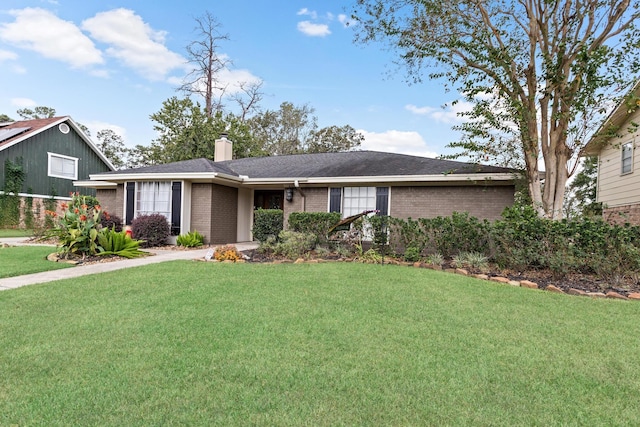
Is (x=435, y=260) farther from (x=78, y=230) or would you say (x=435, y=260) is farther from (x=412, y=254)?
(x=78, y=230)

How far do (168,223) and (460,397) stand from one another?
1138cm

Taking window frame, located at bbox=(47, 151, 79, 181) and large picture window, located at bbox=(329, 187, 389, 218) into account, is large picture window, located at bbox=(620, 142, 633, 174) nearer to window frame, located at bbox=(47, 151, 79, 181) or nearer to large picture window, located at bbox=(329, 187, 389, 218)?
large picture window, located at bbox=(329, 187, 389, 218)

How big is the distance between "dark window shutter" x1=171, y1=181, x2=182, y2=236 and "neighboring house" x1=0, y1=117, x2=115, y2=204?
39.9 feet

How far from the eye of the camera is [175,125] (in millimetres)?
27719

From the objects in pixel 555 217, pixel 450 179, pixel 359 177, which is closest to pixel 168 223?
pixel 359 177

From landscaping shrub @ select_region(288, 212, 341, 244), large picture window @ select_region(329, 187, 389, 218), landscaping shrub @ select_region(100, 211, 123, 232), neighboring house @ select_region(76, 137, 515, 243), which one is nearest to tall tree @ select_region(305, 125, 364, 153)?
neighboring house @ select_region(76, 137, 515, 243)

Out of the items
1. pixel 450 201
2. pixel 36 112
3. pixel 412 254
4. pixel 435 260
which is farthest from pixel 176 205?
pixel 36 112

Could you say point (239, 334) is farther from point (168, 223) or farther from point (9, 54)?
point (9, 54)

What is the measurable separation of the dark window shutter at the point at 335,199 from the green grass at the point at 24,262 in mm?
7202

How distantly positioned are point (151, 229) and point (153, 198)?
1.47m

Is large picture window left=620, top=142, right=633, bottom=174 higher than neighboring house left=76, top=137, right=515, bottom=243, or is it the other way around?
large picture window left=620, top=142, right=633, bottom=174

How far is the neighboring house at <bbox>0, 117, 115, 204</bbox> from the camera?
61.5 feet

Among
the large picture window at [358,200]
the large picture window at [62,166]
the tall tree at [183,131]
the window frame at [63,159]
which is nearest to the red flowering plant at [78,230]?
the large picture window at [358,200]

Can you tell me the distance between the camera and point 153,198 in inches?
494
